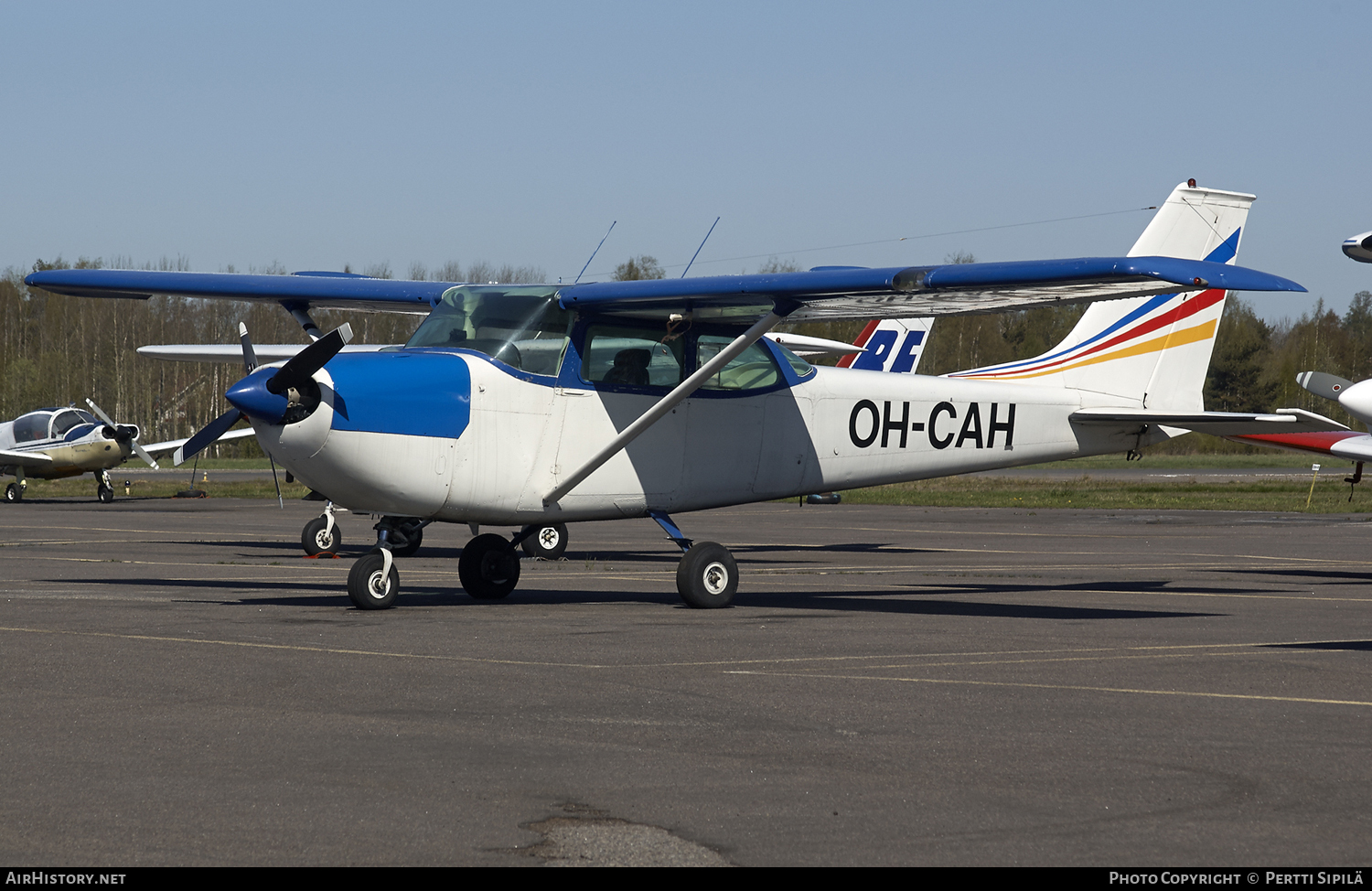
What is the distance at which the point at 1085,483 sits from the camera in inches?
1807

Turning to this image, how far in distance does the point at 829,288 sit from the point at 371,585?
435cm

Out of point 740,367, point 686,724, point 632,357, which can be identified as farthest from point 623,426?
point 686,724

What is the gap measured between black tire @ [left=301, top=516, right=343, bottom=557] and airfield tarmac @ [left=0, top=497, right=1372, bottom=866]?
3.81 meters

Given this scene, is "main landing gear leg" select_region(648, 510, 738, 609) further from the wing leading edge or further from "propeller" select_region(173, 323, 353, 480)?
"propeller" select_region(173, 323, 353, 480)

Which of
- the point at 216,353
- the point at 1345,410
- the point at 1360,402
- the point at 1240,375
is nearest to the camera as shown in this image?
the point at 1360,402

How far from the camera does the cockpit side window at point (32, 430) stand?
1524 inches

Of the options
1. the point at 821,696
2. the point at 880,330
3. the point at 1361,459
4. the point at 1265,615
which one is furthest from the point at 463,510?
the point at 880,330

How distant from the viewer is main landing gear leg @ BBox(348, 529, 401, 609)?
1166 centimetres

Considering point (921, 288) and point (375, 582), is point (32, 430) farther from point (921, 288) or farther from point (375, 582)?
point (921, 288)

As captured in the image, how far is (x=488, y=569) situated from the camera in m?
13.0

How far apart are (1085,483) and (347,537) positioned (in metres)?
28.9

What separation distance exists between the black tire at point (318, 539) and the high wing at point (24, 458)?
22.3 metres

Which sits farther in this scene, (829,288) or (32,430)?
(32,430)

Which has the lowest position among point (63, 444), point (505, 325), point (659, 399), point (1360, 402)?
point (63, 444)
